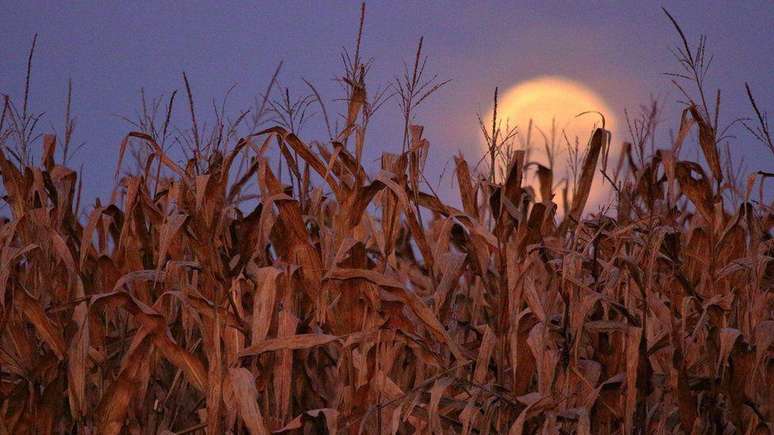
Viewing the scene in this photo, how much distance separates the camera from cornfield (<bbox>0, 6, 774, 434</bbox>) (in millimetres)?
2617

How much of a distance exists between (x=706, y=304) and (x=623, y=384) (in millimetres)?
440

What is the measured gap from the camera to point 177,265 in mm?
2883

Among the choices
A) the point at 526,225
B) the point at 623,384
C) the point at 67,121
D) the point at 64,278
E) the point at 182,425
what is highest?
the point at 67,121

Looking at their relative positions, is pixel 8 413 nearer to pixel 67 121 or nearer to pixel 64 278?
pixel 64 278

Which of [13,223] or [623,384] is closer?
[623,384]

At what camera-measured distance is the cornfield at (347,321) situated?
262 centimetres

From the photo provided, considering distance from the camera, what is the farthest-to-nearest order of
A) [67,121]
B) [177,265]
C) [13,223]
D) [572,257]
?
[67,121] → [13,223] → [177,265] → [572,257]

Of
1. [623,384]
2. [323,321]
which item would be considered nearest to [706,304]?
[623,384]

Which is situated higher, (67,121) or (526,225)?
(67,121)

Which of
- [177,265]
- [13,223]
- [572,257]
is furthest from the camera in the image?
[13,223]

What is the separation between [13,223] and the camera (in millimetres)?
3076

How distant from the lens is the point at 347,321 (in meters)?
2.72

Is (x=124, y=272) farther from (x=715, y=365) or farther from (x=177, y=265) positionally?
(x=715, y=365)

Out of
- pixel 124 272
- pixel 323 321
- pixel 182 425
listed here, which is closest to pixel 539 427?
pixel 323 321
